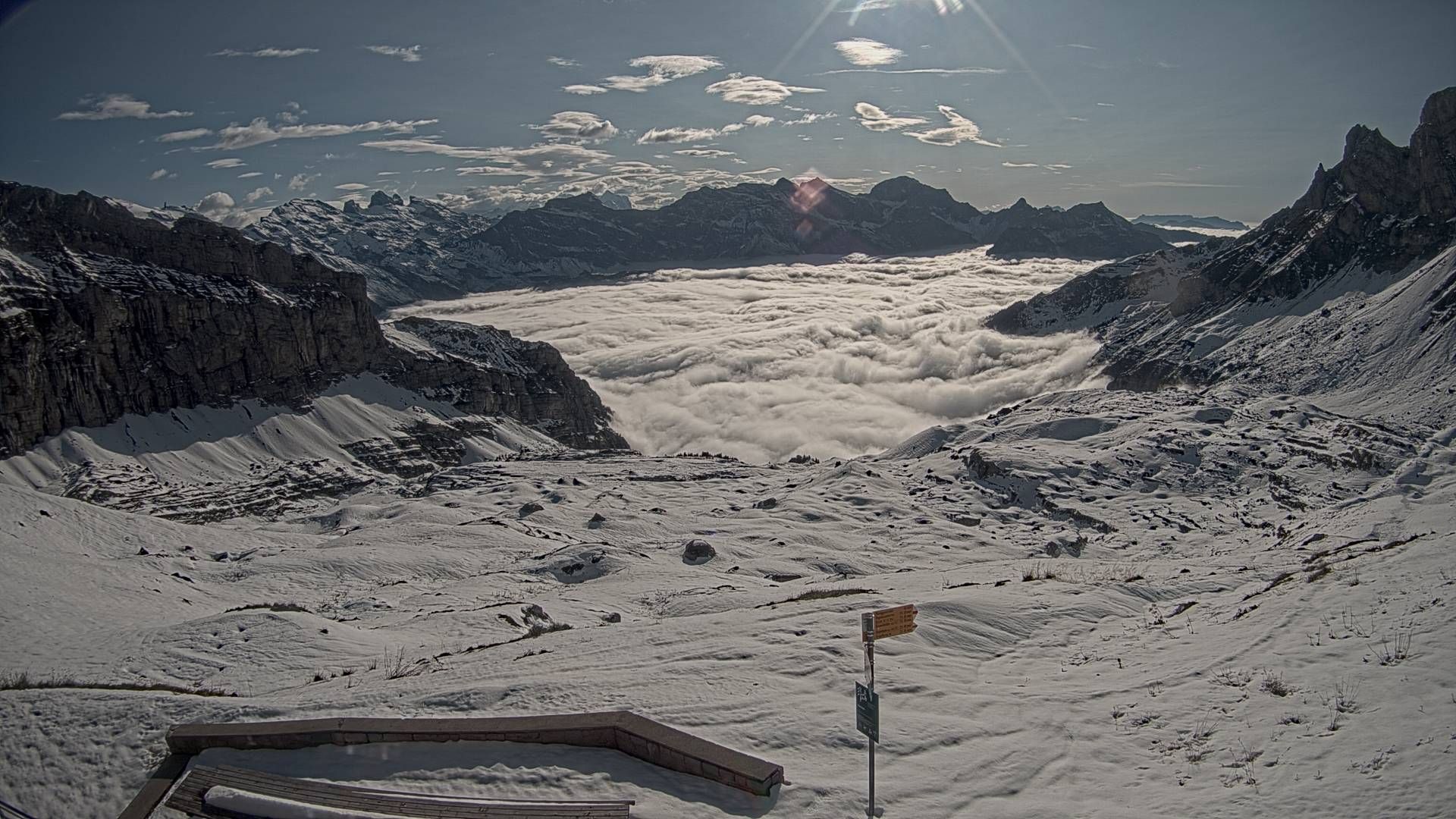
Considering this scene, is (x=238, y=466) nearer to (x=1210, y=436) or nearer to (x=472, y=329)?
(x=472, y=329)

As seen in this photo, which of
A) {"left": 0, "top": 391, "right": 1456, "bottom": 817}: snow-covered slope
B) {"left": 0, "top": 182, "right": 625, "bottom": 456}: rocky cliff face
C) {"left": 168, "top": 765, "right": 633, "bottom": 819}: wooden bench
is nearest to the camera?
{"left": 168, "top": 765, "right": 633, "bottom": 819}: wooden bench

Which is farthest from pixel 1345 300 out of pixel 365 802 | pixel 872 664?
pixel 365 802

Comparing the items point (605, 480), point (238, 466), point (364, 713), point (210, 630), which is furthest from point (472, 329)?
point (364, 713)

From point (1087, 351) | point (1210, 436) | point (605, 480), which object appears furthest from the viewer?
point (1087, 351)

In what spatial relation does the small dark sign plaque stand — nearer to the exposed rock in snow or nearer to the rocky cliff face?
the exposed rock in snow

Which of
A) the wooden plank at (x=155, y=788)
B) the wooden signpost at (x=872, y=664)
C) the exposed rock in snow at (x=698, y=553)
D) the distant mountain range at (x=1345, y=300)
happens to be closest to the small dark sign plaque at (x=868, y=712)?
the wooden signpost at (x=872, y=664)

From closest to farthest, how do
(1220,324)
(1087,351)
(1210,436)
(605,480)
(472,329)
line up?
(1210,436), (605,480), (1220,324), (472,329), (1087,351)

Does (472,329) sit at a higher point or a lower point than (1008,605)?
higher

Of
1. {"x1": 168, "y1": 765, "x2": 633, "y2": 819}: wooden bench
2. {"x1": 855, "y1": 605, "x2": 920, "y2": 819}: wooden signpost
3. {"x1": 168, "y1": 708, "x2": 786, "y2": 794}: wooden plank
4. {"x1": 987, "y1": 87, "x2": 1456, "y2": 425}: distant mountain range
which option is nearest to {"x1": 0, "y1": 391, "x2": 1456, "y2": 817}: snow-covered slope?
{"x1": 168, "y1": 708, "x2": 786, "y2": 794}: wooden plank

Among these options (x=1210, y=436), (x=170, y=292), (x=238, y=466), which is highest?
(x=170, y=292)
